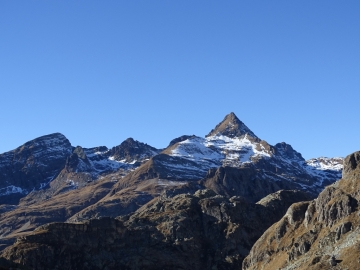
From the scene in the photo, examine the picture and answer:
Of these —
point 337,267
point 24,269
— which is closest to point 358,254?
point 337,267

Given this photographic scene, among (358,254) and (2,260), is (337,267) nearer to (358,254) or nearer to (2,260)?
(358,254)

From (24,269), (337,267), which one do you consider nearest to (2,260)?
(24,269)

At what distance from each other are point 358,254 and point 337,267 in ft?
23.3

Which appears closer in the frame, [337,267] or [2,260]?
[2,260]

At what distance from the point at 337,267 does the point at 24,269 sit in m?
90.6

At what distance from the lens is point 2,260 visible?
568 ft

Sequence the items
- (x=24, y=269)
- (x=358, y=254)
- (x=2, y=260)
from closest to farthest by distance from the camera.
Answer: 1. (x=24, y=269)
2. (x=2, y=260)
3. (x=358, y=254)

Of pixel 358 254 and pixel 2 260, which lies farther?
pixel 358 254

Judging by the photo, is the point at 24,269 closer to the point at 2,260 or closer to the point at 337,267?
the point at 2,260

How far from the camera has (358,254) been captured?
197 meters

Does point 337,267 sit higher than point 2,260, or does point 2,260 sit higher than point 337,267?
point 2,260

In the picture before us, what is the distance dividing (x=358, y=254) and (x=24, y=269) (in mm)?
95272

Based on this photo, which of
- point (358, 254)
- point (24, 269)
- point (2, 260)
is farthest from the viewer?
point (358, 254)

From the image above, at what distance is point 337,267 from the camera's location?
19825 cm
